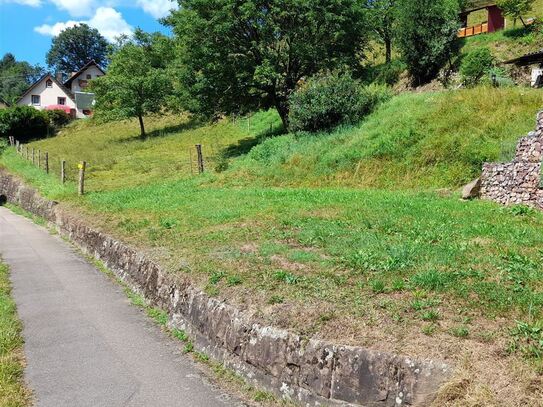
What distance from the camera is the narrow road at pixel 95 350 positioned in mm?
5590

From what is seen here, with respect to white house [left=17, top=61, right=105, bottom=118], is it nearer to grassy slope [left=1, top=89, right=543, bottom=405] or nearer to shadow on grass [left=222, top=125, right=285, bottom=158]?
shadow on grass [left=222, top=125, right=285, bottom=158]

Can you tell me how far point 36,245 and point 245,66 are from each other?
16047mm

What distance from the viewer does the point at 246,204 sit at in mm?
12695

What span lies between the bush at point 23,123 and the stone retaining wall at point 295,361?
169 ft

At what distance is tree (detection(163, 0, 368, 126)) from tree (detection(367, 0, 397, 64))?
9.18m

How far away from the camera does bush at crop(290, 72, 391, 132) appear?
70.7 ft

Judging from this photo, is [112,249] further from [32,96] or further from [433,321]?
[32,96]

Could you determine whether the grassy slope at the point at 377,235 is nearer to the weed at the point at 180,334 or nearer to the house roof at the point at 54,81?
the weed at the point at 180,334

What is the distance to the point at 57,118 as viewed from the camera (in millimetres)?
58281

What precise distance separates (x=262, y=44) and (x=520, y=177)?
17954 mm

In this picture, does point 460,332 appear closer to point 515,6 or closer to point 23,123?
point 515,6

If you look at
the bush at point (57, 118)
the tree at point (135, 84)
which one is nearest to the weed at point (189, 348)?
the tree at point (135, 84)

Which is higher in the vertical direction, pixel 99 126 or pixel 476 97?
pixel 99 126

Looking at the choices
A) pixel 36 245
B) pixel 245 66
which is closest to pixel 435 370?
pixel 36 245
